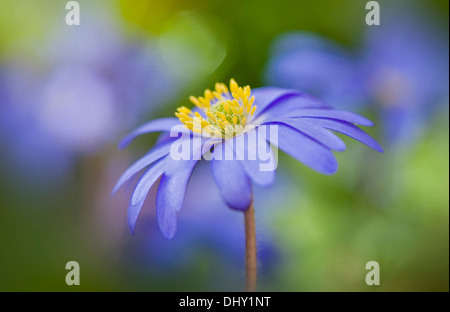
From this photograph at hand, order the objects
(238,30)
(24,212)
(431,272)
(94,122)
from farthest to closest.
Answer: (238,30) < (94,122) < (24,212) < (431,272)

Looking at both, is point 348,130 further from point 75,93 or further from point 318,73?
point 75,93

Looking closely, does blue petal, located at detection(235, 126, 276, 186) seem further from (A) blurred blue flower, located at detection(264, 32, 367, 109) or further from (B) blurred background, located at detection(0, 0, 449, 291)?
(A) blurred blue flower, located at detection(264, 32, 367, 109)

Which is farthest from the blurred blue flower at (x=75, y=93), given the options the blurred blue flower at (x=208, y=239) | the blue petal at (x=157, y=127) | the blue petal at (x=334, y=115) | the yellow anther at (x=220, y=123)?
the blue petal at (x=334, y=115)

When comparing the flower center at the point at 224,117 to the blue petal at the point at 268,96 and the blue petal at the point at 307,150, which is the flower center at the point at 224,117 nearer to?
the blue petal at the point at 268,96

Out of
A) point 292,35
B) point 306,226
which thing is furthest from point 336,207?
point 292,35

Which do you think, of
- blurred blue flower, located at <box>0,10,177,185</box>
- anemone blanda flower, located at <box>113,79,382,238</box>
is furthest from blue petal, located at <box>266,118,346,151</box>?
blurred blue flower, located at <box>0,10,177,185</box>

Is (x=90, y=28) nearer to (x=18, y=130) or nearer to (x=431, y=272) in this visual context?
(x=18, y=130)
